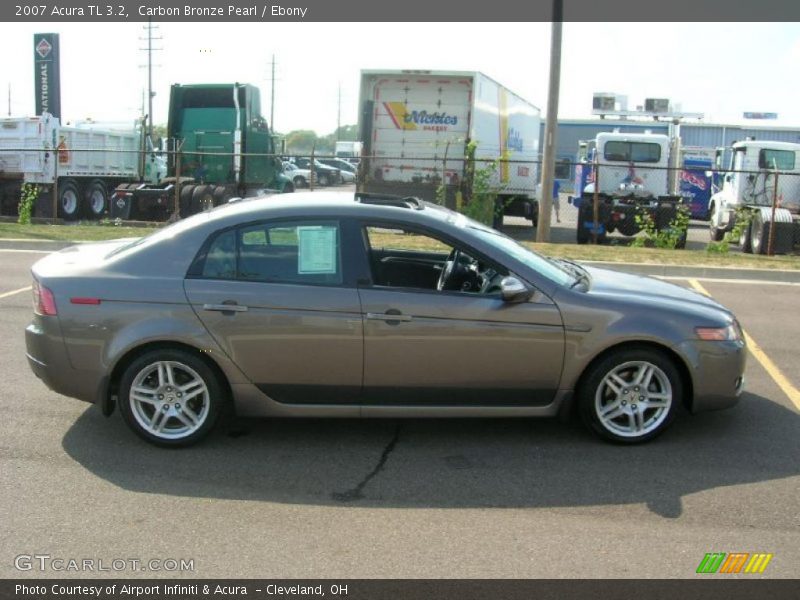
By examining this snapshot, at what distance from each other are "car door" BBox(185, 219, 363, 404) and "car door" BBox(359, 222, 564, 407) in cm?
13

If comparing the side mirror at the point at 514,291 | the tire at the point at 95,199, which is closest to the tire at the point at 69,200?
the tire at the point at 95,199

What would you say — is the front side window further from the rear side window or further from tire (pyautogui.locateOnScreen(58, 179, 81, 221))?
tire (pyautogui.locateOnScreen(58, 179, 81, 221))

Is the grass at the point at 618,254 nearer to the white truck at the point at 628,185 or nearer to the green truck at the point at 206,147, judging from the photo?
the white truck at the point at 628,185

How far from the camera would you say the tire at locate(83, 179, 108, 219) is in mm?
24531

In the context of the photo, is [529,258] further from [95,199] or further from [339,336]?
[95,199]

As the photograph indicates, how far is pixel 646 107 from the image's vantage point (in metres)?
31.7

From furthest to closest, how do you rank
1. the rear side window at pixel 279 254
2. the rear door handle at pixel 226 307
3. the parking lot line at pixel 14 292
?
the parking lot line at pixel 14 292, the rear side window at pixel 279 254, the rear door handle at pixel 226 307

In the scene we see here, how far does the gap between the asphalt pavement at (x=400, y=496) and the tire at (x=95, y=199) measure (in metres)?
19.7

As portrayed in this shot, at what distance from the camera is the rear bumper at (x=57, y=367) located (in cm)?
511

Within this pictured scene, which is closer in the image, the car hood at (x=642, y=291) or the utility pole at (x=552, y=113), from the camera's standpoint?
the car hood at (x=642, y=291)

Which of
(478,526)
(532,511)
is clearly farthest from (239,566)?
(532,511)

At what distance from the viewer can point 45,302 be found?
5160mm

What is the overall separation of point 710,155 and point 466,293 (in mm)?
26969

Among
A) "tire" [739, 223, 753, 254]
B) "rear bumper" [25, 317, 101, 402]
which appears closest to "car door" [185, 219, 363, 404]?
"rear bumper" [25, 317, 101, 402]
